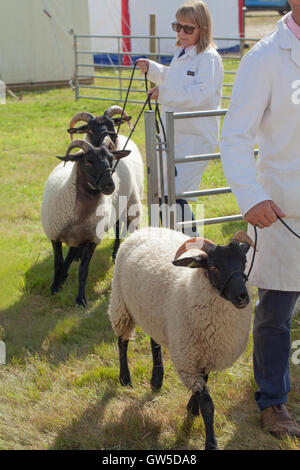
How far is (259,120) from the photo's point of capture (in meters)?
2.63

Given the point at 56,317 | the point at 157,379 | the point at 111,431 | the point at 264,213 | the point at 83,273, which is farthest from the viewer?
the point at 83,273

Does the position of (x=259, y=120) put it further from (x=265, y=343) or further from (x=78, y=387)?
(x=78, y=387)

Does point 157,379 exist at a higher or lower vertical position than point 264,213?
lower

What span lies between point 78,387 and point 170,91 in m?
2.30

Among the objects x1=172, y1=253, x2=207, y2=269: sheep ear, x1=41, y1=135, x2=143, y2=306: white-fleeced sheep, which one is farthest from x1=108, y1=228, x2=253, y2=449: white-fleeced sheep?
x1=41, y1=135, x2=143, y2=306: white-fleeced sheep

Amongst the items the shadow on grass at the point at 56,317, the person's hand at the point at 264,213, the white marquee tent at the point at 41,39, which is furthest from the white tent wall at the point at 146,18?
the person's hand at the point at 264,213

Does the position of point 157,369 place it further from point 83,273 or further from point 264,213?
point 83,273

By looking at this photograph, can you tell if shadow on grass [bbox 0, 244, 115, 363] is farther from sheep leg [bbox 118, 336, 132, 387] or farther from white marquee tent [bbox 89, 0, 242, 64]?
white marquee tent [bbox 89, 0, 242, 64]

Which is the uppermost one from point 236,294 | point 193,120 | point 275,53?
point 275,53

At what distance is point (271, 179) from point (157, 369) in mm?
1354

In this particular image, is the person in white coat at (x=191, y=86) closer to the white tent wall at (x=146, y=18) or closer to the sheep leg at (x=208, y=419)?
the sheep leg at (x=208, y=419)

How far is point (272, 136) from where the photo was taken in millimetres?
2709

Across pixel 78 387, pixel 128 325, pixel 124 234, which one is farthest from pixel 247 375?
pixel 124 234

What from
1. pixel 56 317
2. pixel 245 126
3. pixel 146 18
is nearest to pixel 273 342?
pixel 245 126
